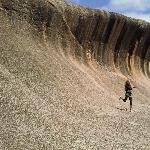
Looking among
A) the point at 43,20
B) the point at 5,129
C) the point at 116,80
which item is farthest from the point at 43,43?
the point at 5,129

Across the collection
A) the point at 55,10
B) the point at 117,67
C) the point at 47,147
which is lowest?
the point at 47,147

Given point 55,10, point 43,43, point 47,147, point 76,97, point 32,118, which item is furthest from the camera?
point 55,10

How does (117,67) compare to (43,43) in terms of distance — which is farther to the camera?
(117,67)

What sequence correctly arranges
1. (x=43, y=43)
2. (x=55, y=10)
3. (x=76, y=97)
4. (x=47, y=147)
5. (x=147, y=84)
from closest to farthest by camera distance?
(x=47, y=147) < (x=76, y=97) < (x=43, y=43) < (x=55, y=10) < (x=147, y=84)

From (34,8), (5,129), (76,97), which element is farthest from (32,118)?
(34,8)

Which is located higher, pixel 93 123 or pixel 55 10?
pixel 55 10

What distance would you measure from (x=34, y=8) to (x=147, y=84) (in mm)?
18048

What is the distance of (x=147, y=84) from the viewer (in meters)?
56.9

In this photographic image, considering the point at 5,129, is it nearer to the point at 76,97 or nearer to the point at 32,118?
the point at 32,118

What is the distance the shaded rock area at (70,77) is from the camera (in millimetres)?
21688

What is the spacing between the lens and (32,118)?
2289 cm

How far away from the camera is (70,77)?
3703cm

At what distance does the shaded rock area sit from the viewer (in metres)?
21.7

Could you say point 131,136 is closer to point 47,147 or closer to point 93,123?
point 93,123
